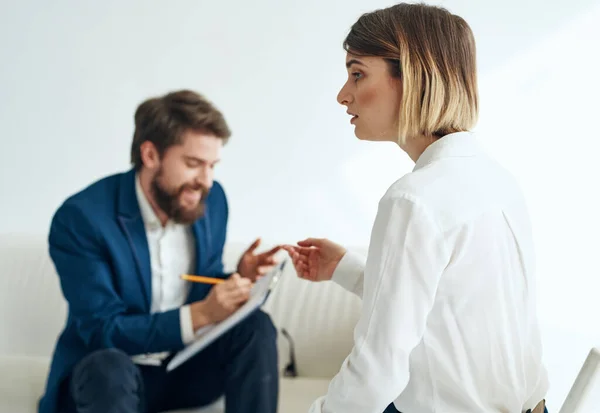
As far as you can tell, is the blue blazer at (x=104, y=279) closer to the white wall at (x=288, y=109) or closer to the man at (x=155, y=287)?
the man at (x=155, y=287)

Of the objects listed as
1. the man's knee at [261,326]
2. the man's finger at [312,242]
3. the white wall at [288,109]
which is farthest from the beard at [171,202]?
the white wall at [288,109]

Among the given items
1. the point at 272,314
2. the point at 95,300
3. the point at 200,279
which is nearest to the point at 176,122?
the point at 200,279

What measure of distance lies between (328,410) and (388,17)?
0.64 metres

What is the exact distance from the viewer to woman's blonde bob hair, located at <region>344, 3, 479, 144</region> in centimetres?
117

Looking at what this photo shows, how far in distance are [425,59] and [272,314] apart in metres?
1.35

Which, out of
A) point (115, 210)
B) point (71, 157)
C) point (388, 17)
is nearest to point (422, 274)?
point (388, 17)

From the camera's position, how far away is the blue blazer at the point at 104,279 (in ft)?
6.00

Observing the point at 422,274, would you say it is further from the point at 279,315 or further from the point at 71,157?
the point at 71,157

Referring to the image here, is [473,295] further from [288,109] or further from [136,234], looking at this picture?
[288,109]

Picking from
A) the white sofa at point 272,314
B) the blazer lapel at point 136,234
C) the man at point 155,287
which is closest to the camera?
the man at point 155,287

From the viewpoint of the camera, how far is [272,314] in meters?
2.35

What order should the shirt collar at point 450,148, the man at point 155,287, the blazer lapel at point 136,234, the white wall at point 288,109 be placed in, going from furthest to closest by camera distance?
1. the white wall at point 288,109
2. the blazer lapel at point 136,234
3. the man at point 155,287
4. the shirt collar at point 450,148

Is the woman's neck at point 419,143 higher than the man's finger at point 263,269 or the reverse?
higher

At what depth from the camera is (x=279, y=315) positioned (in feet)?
7.68
